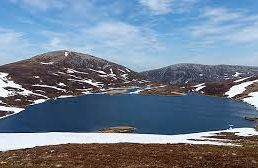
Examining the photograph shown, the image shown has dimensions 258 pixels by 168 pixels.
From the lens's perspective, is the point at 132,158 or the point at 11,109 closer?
the point at 132,158

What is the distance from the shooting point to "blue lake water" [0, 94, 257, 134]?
10271 centimetres

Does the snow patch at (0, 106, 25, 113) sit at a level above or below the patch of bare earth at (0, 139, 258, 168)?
above

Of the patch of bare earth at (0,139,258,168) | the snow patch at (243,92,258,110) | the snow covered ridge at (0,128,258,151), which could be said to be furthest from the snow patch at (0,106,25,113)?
the snow patch at (243,92,258,110)

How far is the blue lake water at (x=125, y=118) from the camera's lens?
103 m

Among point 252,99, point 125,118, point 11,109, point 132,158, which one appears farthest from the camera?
point 252,99

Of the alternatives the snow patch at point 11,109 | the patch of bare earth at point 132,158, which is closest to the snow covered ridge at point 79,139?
the patch of bare earth at point 132,158

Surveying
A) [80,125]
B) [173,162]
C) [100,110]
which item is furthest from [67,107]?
Result: [173,162]

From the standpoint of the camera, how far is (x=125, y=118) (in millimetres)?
120125

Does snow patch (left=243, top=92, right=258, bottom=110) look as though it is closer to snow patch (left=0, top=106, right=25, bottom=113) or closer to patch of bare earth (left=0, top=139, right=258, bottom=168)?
snow patch (left=0, top=106, right=25, bottom=113)

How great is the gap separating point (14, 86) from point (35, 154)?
151 metres

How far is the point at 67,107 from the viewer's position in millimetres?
149125

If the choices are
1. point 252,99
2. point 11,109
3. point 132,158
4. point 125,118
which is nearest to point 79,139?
point 132,158

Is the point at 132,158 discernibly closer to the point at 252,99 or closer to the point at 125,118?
the point at 125,118

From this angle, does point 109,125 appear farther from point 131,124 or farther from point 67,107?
point 67,107
